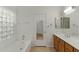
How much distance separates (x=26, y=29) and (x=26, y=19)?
5.5 inches

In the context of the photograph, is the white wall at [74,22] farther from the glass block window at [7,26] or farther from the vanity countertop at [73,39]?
the glass block window at [7,26]

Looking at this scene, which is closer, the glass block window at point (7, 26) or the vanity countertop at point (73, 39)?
the glass block window at point (7, 26)

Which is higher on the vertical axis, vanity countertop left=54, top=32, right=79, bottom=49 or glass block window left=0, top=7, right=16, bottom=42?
glass block window left=0, top=7, right=16, bottom=42

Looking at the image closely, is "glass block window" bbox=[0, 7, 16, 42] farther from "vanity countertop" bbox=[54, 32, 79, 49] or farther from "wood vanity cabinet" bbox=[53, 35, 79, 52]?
"vanity countertop" bbox=[54, 32, 79, 49]

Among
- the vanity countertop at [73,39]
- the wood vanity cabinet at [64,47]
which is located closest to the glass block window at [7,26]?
the wood vanity cabinet at [64,47]

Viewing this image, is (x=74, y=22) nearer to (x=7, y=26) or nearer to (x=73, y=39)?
(x=73, y=39)

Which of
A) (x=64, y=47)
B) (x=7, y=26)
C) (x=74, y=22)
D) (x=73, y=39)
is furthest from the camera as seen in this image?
(x=64, y=47)

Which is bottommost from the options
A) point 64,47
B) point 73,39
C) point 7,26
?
point 64,47

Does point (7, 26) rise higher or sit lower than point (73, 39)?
higher

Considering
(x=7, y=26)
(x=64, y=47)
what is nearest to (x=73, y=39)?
(x=64, y=47)

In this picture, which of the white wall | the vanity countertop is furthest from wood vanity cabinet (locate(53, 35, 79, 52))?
the white wall

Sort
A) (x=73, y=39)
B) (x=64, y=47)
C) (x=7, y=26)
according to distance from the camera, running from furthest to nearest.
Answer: (x=64, y=47)
(x=73, y=39)
(x=7, y=26)

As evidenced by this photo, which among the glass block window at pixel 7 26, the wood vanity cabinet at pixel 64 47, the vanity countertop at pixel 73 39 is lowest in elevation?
the wood vanity cabinet at pixel 64 47
